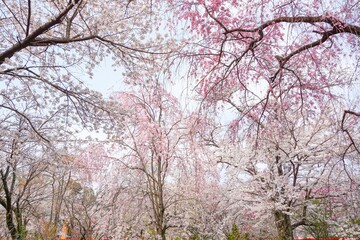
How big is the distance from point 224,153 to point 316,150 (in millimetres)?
2654

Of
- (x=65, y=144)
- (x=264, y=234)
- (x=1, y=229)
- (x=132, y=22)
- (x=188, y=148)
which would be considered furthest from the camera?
(x=264, y=234)

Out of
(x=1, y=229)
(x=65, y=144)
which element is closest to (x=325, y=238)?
(x=65, y=144)

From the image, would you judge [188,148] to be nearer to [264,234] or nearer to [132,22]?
[132,22]

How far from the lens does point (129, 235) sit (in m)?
9.59

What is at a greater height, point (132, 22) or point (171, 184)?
point (132, 22)

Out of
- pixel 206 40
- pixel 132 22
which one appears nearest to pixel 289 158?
pixel 132 22

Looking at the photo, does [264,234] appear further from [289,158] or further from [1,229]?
[1,229]

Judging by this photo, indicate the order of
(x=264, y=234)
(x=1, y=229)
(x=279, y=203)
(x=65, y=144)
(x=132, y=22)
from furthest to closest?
(x=264, y=234) < (x=1, y=229) < (x=279, y=203) < (x=65, y=144) < (x=132, y=22)

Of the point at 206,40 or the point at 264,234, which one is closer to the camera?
the point at 206,40

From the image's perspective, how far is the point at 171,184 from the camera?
1235 centimetres

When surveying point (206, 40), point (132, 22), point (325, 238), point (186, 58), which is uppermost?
point (132, 22)

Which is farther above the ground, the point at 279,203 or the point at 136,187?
the point at 136,187

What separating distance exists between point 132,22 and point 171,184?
788 centimetres

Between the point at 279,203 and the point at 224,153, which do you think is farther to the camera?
the point at 224,153
